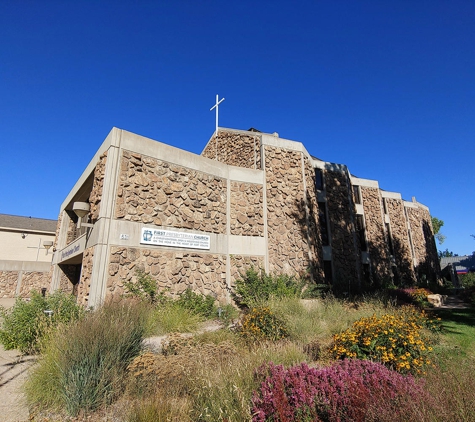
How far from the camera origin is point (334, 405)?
3.14 m

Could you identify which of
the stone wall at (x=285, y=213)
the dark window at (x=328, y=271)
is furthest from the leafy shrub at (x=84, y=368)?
the dark window at (x=328, y=271)

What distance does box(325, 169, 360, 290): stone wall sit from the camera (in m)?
17.5

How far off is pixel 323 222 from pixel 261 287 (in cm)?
756

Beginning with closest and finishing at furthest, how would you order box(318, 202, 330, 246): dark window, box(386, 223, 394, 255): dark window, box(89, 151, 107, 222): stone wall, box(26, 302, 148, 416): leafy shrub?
1. box(26, 302, 148, 416): leafy shrub
2. box(89, 151, 107, 222): stone wall
3. box(318, 202, 330, 246): dark window
4. box(386, 223, 394, 255): dark window

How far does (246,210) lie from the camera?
13.9 m

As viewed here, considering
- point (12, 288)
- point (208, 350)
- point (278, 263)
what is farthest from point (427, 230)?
point (12, 288)

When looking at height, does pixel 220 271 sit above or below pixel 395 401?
above

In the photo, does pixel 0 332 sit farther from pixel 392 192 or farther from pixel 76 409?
pixel 392 192

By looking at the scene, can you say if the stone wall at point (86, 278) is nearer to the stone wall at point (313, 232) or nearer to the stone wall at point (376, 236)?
the stone wall at point (313, 232)

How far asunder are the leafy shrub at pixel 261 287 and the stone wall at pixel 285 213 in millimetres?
1054

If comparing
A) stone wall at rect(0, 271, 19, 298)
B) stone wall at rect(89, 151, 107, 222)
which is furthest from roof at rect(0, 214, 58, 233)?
stone wall at rect(89, 151, 107, 222)

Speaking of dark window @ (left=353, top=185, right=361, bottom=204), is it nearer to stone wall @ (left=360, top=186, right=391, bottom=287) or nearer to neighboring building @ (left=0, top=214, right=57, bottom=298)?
stone wall @ (left=360, top=186, right=391, bottom=287)

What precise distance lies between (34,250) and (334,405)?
3458 cm

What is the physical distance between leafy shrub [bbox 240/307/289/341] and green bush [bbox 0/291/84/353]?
4.25 metres
